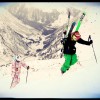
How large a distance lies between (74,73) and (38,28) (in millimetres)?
512

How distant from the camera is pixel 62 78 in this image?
2406mm

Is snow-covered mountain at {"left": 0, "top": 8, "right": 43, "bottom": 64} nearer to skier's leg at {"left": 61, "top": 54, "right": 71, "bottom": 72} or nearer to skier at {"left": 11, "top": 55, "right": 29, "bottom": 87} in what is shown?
skier at {"left": 11, "top": 55, "right": 29, "bottom": 87}

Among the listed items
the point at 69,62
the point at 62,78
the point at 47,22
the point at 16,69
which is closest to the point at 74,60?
the point at 69,62

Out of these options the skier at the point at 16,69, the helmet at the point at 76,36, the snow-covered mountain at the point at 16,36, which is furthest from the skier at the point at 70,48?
the skier at the point at 16,69

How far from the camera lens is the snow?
239 cm

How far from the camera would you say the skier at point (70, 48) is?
2.41 metres

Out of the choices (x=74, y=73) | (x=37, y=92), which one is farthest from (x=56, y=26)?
(x=37, y=92)

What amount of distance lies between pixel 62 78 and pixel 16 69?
0.42 m

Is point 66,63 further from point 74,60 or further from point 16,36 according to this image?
point 16,36

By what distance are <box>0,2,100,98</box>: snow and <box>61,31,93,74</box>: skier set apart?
0.12 ft

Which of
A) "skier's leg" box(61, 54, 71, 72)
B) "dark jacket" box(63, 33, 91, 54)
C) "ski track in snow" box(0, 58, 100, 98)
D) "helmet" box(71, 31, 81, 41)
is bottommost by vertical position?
"ski track in snow" box(0, 58, 100, 98)

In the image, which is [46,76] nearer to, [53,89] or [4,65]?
[53,89]

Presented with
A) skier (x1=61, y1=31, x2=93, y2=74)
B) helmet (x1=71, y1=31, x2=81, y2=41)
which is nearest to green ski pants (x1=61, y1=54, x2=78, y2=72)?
skier (x1=61, y1=31, x2=93, y2=74)

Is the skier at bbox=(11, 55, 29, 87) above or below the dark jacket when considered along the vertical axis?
below
